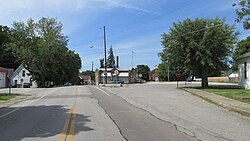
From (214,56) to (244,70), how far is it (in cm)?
372

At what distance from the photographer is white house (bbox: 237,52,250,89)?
32.4 metres

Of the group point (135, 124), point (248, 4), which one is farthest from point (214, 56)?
point (135, 124)

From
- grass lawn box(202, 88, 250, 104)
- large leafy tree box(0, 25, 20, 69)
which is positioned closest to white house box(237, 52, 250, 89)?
grass lawn box(202, 88, 250, 104)

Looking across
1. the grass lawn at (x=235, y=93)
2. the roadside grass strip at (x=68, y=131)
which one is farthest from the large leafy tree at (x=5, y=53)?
the roadside grass strip at (x=68, y=131)

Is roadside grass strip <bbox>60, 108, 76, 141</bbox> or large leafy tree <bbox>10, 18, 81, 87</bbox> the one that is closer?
roadside grass strip <bbox>60, 108, 76, 141</bbox>

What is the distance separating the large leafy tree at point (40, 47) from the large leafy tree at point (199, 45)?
38551 mm

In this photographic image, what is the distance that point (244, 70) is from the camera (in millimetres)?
33625

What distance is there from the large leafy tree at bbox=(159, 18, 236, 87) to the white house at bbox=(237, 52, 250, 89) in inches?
69.6

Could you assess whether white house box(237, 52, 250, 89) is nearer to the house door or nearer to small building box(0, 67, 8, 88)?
small building box(0, 67, 8, 88)

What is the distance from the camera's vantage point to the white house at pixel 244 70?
106 ft

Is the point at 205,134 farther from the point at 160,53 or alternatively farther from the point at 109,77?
the point at 109,77

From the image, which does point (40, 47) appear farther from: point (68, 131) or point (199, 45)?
point (68, 131)

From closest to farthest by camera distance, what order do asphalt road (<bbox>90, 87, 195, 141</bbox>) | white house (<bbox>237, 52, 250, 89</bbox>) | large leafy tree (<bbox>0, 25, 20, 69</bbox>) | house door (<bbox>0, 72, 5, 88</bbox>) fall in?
asphalt road (<bbox>90, 87, 195, 141</bbox>), white house (<bbox>237, 52, 250, 89</bbox>), house door (<bbox>0, 72, 5, 88</bbox>), large leafy tree (<bbox>0, 25, 20, 69</bbox>)

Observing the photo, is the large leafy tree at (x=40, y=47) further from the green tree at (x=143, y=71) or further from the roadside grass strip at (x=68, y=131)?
the green tree at (x=143, y=71)
